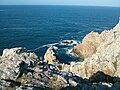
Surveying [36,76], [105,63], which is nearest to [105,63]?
[105,63]

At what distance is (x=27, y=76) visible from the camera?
134 ft

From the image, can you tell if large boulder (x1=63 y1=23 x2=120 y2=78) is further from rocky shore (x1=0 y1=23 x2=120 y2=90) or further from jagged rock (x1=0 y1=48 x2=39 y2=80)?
jagged rock (x1=0 y1=48 x2=39 y2=80)

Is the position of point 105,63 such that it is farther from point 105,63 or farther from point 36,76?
point 36,76

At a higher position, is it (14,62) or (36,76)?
(14,62)

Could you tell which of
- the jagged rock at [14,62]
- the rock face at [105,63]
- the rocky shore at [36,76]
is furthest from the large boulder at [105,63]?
the jagged rock at [14,62]

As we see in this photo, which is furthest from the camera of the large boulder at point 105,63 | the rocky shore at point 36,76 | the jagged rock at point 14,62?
the large boulder at point 105,63

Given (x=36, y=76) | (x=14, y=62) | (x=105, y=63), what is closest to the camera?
(x=36, y=76)

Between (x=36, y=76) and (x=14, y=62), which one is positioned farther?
(x=14, y=62)

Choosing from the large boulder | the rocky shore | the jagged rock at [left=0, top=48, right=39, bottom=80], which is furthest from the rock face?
the jagged rock at [left=0, top=48, right=39, bottom=80]

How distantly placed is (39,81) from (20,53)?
10.1 m

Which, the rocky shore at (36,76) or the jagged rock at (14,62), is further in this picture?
the jagged rock at (14,62)

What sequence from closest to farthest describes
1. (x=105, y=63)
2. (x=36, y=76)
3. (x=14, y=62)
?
(x=36, y=76) < (x=14, y=62) < (x=105, y=63)

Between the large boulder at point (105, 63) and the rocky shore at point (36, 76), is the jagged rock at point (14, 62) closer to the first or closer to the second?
the rocky shore at point (36, 76)

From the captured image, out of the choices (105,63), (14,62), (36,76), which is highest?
(14,62)
